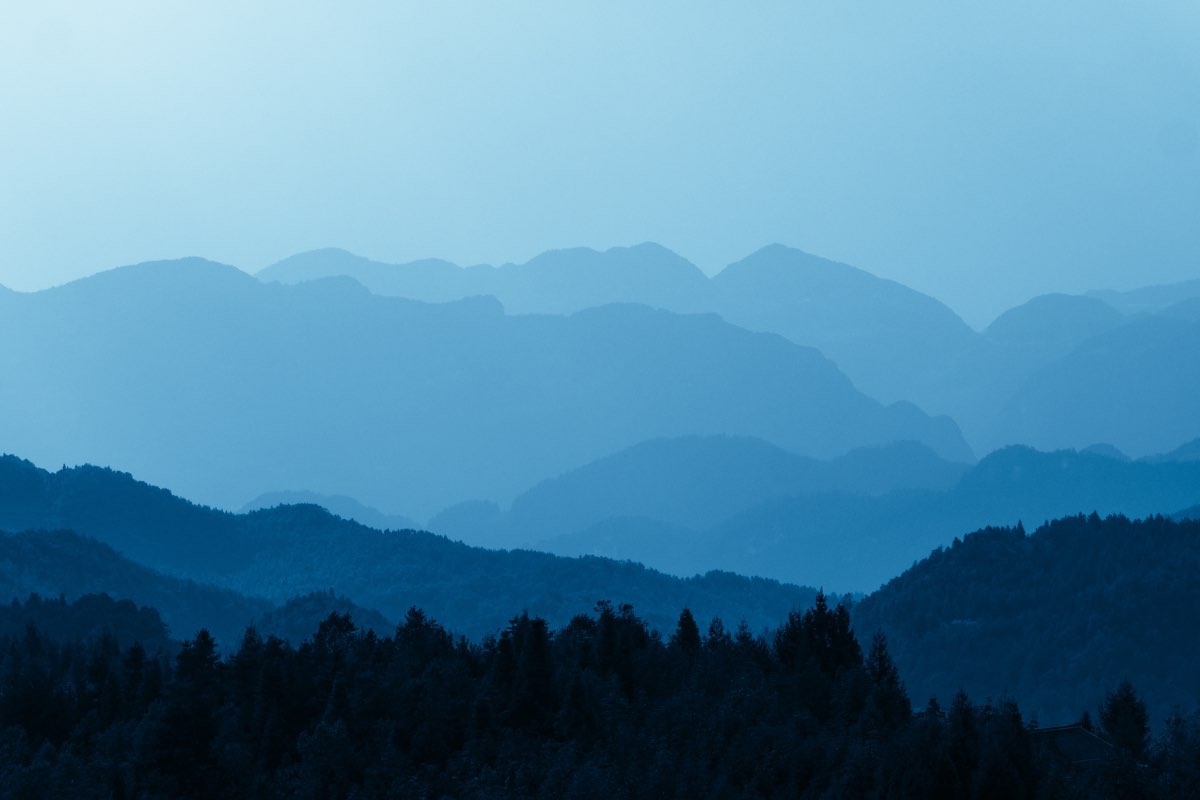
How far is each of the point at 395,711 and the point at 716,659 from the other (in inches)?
809

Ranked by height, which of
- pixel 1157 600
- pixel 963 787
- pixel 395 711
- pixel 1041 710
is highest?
pixel 1157 600

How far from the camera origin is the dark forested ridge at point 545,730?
52781 mm

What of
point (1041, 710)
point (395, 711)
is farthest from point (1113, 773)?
point (1041, 710)

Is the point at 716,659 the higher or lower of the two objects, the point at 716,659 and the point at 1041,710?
the lower

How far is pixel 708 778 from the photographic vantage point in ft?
181

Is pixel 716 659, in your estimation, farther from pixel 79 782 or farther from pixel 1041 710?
pixel 1041 710

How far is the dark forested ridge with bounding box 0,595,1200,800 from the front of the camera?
173ft

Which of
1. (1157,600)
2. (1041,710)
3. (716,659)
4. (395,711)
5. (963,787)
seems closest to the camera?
(963,787)

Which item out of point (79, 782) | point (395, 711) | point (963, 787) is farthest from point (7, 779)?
point (963, 787)

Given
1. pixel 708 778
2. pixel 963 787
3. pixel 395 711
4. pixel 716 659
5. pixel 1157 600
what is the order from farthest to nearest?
pixel 1157 600 → pixel 716 659 → pixel 395 711 → pixel 708 778 → pixel 963 787

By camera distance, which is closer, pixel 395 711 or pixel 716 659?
pixel 395 711

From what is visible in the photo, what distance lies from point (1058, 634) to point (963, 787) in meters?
154

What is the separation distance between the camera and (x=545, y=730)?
219 ft

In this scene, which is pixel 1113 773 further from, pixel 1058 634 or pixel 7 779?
pixel 1058 634
